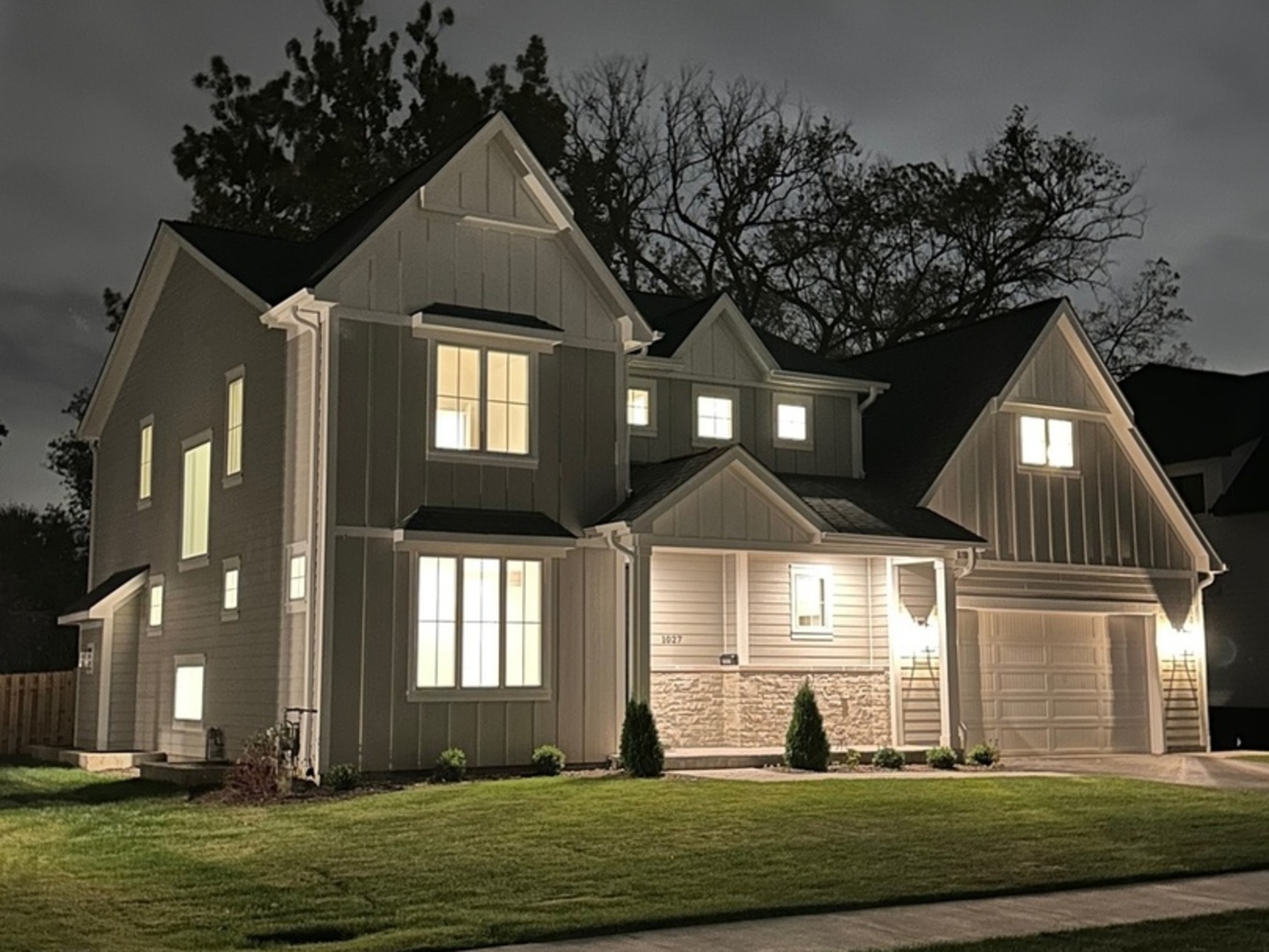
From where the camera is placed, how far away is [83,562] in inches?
1614

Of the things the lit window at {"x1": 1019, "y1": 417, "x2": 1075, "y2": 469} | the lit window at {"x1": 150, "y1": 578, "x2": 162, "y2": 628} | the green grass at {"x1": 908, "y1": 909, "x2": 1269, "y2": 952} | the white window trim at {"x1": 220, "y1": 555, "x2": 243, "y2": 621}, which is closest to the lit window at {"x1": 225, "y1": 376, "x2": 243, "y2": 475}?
the white window trim at {"x1": 220, "y1": 555, "x2": 243, "y2": 621}

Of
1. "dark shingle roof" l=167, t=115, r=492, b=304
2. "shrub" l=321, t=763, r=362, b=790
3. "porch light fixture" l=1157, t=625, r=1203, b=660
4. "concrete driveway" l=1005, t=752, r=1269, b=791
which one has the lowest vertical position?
"concrete driveway" l=1005, t=752, r=1269, b=791

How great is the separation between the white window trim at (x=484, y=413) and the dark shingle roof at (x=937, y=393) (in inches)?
246

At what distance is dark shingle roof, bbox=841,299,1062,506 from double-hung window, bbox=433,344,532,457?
21.2 feet

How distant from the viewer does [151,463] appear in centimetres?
2439

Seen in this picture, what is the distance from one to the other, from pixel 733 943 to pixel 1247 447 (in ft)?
85.4

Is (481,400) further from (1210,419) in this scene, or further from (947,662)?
(1210,419)

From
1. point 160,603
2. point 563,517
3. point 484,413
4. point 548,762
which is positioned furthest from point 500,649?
point 160,603

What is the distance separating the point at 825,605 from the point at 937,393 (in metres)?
5.01

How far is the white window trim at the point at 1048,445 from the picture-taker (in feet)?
79.3

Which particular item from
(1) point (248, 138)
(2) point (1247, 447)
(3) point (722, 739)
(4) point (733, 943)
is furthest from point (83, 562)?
(4) point (733, 943)

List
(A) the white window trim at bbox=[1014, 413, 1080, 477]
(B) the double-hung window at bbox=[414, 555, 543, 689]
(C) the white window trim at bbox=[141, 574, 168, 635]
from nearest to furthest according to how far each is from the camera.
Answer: (B) the double-hung window at bbox=[414, 555, 543, 689] < (C) the white window trim at bbox=[141, 574, 168, 635] < (A) the white window trim at bbox=[1014, 413, 1080, 477]

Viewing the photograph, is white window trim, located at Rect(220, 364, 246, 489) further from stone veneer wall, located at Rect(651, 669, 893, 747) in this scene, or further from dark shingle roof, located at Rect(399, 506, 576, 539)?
stone veneer wall, located at Rect(651, 669, 893, 747)

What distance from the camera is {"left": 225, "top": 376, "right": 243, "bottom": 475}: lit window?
21.2 meters
